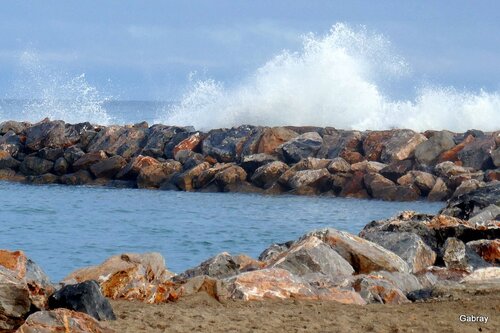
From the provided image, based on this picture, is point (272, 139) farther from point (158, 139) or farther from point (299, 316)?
point (299, 316)

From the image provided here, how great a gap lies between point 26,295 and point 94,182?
19.8m

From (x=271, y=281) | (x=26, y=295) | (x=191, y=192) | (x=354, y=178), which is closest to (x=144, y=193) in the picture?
(x=191, y=192)

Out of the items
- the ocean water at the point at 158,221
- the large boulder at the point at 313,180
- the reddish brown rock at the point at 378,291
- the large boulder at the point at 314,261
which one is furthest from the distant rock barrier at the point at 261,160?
the reddish brown rock at the point at 378,291

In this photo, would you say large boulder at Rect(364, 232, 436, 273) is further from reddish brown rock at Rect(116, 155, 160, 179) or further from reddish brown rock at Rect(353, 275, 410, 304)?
reddish brown rock at Rect(116, 155, 160, 179)

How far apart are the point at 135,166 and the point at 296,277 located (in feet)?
57.7

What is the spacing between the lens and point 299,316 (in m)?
7.67

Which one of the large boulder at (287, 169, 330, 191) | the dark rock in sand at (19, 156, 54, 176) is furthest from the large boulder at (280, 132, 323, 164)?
the dark rock in sand at (19, 156, 54, 176)

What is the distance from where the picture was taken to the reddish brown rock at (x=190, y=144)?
91.2 feet

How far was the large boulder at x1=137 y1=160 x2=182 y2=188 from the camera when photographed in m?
25.6

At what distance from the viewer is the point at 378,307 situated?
8.30 meters

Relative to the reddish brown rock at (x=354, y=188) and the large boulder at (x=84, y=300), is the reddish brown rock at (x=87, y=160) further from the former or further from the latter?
the large boulder at (x=84, y=300)

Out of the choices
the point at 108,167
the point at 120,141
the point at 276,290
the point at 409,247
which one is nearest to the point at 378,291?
the point at 276,290

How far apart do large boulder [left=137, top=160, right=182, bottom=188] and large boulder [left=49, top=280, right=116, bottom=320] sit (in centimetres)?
1814

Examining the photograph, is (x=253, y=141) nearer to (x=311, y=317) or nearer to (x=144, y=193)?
(x=144, y=193)
